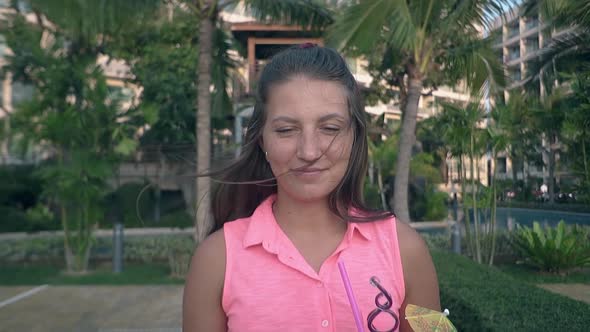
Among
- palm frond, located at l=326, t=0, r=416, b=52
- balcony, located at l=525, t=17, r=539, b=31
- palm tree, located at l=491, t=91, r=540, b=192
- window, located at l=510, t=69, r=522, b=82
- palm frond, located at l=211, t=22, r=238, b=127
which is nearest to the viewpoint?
palm tree, located at l=491, t=91, r=540, b=192

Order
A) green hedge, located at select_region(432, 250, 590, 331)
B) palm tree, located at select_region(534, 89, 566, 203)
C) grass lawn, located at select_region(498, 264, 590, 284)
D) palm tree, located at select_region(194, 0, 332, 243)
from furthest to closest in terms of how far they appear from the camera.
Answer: palm tree, located at select_region(194, 0, 332, 243) → grass lawn, located at select_region(498, 264, 590, 284) → palm tree, located at select_region(534, 89, 566, 203) → green hedge, located at select_region(432, 250, 590, 331)

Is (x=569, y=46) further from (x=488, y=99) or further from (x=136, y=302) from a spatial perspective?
(x=136, y=302)

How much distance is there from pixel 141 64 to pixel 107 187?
6.07 m

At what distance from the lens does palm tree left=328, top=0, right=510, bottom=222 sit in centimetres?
591

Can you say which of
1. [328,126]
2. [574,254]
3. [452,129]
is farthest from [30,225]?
[328,126]

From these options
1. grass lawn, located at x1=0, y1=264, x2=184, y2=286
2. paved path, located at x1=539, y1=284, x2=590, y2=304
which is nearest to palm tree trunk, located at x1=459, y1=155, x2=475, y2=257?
paved path, located at x1=539, y1=284, x2=590, y2=304

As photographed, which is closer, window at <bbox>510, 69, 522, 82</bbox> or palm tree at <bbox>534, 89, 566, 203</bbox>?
palm tree at <bbox>534, 89, 566, 203</bbox>

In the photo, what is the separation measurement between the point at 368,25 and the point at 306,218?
491 centimetres

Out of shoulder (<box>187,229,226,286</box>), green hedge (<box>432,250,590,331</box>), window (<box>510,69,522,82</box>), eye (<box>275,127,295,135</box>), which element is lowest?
green hedge (<box>432,250,590,331</box>)

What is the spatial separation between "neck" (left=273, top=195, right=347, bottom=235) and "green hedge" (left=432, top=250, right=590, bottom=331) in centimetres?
173

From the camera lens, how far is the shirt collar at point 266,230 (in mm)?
1354

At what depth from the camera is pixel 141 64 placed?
552 inches

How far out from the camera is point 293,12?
26.1ft

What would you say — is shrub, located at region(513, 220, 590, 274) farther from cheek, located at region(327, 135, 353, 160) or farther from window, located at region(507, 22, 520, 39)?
cheek, located at region(327, 135, 353, 160)
